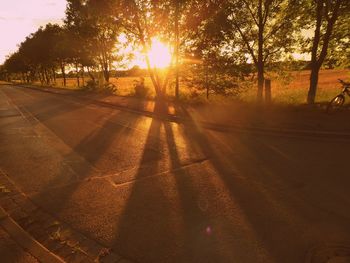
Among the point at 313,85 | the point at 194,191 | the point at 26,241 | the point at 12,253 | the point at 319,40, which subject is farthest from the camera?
the point at 319,40

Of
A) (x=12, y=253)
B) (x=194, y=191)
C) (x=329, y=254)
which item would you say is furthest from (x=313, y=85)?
(x=12, y=253)

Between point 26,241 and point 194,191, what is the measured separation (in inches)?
107

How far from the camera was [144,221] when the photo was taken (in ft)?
14.1

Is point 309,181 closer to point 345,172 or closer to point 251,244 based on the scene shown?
point 345,172

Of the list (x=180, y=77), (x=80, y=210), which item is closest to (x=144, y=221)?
Result: (x=80, y=210)

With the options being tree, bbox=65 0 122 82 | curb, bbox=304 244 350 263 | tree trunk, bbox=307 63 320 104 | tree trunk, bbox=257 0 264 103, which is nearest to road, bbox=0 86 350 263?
curb, bbox=304 244 350 263

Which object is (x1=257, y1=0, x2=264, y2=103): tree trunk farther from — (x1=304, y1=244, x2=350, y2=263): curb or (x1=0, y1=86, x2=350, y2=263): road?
(x1=304, y1=244, x2=350, y2=263): curb

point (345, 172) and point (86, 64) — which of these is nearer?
point (345, 172)

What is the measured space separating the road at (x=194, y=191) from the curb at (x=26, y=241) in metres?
0.55

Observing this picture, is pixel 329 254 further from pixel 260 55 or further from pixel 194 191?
pixel 260 55

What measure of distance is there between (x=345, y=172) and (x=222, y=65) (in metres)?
11.3

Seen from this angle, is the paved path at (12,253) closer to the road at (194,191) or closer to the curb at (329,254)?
the road at (194,191)

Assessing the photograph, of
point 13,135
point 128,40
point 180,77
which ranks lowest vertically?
point 13,135

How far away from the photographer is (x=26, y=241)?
12.9 feet
